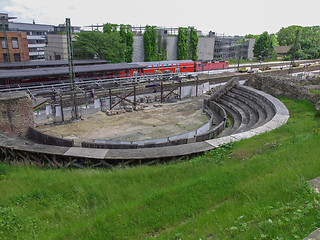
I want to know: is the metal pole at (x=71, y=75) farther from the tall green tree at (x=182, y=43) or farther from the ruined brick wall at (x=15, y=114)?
the tall green tree at (x=182, y=43)

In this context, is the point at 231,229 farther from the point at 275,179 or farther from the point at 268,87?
the point at 268,87

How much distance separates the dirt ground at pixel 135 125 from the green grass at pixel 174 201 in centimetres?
1095

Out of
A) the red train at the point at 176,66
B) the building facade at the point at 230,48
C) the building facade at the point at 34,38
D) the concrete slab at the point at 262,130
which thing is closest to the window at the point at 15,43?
the red train at the point at 176,66

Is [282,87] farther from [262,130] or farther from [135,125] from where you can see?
[135,125]

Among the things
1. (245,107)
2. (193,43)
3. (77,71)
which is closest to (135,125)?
(245,107)

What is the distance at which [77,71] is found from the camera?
37062 millimetres

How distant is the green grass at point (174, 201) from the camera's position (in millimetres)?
6051

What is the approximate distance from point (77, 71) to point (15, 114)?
755 inches

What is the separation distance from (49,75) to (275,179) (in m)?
34.0

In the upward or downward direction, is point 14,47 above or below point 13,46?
below

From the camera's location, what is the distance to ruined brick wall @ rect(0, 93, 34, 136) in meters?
18.7

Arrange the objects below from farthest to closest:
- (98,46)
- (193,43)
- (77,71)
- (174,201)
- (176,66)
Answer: (193,43), (176,66), (98,46), (77,71), (174,201)

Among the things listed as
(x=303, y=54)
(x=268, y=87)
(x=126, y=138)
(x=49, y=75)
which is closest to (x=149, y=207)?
(x=126, y=138)

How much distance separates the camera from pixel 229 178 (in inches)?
348
